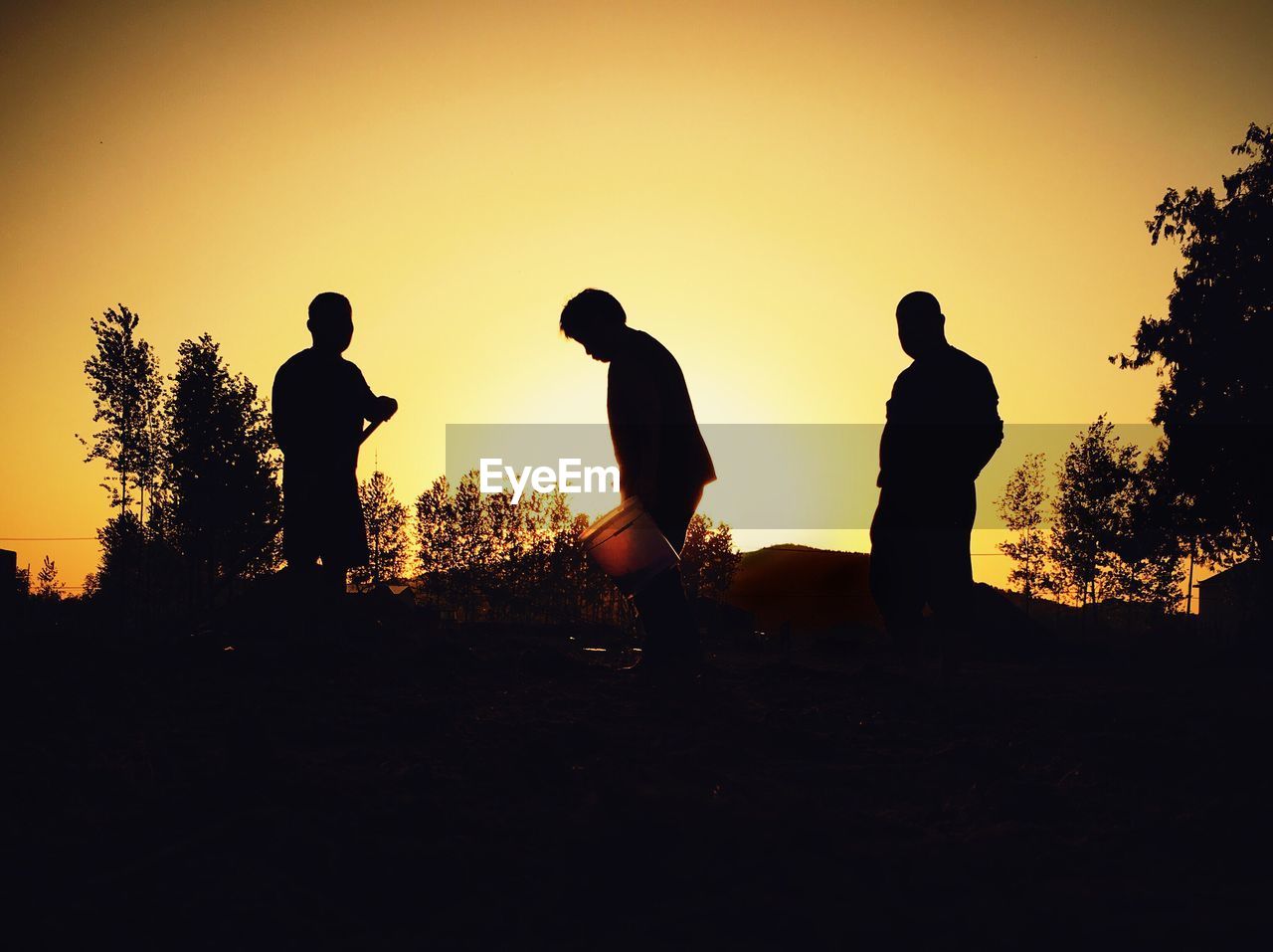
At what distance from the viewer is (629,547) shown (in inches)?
210

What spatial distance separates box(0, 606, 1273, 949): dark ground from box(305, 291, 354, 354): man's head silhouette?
3.15 m

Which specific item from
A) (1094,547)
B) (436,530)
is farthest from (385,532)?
(1094,547)

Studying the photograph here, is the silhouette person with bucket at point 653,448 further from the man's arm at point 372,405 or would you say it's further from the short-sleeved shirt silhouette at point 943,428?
the man's arm at point 372,405

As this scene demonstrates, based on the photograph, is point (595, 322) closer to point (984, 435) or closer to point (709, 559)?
point (984, 435)

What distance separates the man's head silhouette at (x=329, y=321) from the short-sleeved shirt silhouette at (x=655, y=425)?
258 centimetres

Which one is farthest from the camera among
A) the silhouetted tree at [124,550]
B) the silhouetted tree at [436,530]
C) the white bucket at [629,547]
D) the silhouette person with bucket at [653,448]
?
the silhouetted tree at [436,530]

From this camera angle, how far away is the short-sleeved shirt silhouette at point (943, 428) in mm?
5629

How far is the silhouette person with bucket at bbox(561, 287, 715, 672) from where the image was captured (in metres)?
5.45

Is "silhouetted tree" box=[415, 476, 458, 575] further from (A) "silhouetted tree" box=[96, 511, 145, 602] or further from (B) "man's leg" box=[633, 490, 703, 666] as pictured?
(B) "man's leg" box=[633, 490, 703, 666]

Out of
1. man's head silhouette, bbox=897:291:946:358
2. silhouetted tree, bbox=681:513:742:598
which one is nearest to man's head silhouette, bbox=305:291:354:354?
man's head silhouette, bbox=897:291:946:358

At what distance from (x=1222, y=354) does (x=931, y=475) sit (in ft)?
73.6

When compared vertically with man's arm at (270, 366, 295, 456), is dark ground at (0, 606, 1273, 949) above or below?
below

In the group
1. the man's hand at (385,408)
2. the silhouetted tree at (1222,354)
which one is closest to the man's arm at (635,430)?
the man's hand at (385,408)

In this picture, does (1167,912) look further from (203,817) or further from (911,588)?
(911,588)
